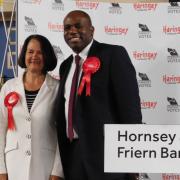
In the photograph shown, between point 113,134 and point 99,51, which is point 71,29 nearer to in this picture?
point 99,51

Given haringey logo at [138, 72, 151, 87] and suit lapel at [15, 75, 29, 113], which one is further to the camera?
haringey logo at [138, 72, 151, 87]

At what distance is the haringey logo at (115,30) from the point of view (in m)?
1.95

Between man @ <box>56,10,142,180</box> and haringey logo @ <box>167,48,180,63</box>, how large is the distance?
1.70 ft

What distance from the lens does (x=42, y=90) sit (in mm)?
1429

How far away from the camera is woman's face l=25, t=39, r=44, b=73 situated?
4.83 feet

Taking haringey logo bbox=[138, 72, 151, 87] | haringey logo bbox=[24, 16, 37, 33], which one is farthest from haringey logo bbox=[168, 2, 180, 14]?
haringey logo bbox=[24, 16, 37, 33]

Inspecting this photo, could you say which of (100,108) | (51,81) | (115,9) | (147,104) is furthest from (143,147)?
(115,9)

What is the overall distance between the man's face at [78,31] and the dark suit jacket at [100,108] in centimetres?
9

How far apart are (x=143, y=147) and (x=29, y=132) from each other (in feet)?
2.10

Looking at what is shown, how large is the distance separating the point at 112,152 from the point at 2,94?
2.42 feet

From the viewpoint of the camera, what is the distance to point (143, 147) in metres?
0.88

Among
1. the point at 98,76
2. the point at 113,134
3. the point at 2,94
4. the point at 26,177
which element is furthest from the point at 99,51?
the point at 113,134

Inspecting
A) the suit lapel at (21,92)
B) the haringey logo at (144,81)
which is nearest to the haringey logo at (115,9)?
the haringey logo at (144,81)

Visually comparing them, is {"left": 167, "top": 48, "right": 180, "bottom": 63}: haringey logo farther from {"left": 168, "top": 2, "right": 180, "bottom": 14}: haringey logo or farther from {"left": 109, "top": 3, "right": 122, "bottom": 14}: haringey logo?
{"left": 109, "top": 3, "right": 122, "bottom": 14}: haringey logo
